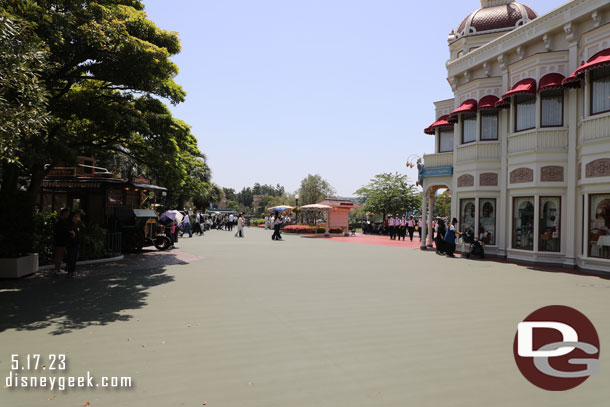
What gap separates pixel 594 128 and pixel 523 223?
475 cm

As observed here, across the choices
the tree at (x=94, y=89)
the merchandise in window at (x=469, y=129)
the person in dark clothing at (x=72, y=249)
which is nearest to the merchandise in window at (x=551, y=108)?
the merchandise in window at (x=469, y=129)

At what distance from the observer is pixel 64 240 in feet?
35.7

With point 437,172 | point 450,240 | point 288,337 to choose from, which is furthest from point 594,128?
point 288,337

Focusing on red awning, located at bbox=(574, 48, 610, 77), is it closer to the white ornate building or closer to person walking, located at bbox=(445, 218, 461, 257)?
the white ornate building

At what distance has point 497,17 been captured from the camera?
→ 24.8 meters

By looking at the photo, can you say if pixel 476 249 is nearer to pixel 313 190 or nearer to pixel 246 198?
pixel 313 190

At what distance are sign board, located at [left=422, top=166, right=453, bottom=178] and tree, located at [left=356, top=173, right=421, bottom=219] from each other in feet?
67.2

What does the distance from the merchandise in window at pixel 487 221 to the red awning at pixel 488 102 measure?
4217 millimetres

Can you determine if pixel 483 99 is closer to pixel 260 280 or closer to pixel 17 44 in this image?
pixel 260 280

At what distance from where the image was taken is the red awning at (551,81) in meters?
15.6

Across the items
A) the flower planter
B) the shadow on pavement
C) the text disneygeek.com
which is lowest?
the shadow on pavement

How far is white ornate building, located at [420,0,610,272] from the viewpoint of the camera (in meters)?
14.4

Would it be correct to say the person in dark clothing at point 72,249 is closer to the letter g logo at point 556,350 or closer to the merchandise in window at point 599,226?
the letter g logo at point 556,350

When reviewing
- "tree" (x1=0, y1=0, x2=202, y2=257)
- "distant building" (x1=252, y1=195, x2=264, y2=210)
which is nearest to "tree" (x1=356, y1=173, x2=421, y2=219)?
"tree" (x1=0, y1=0, x2=202, y2=257)
